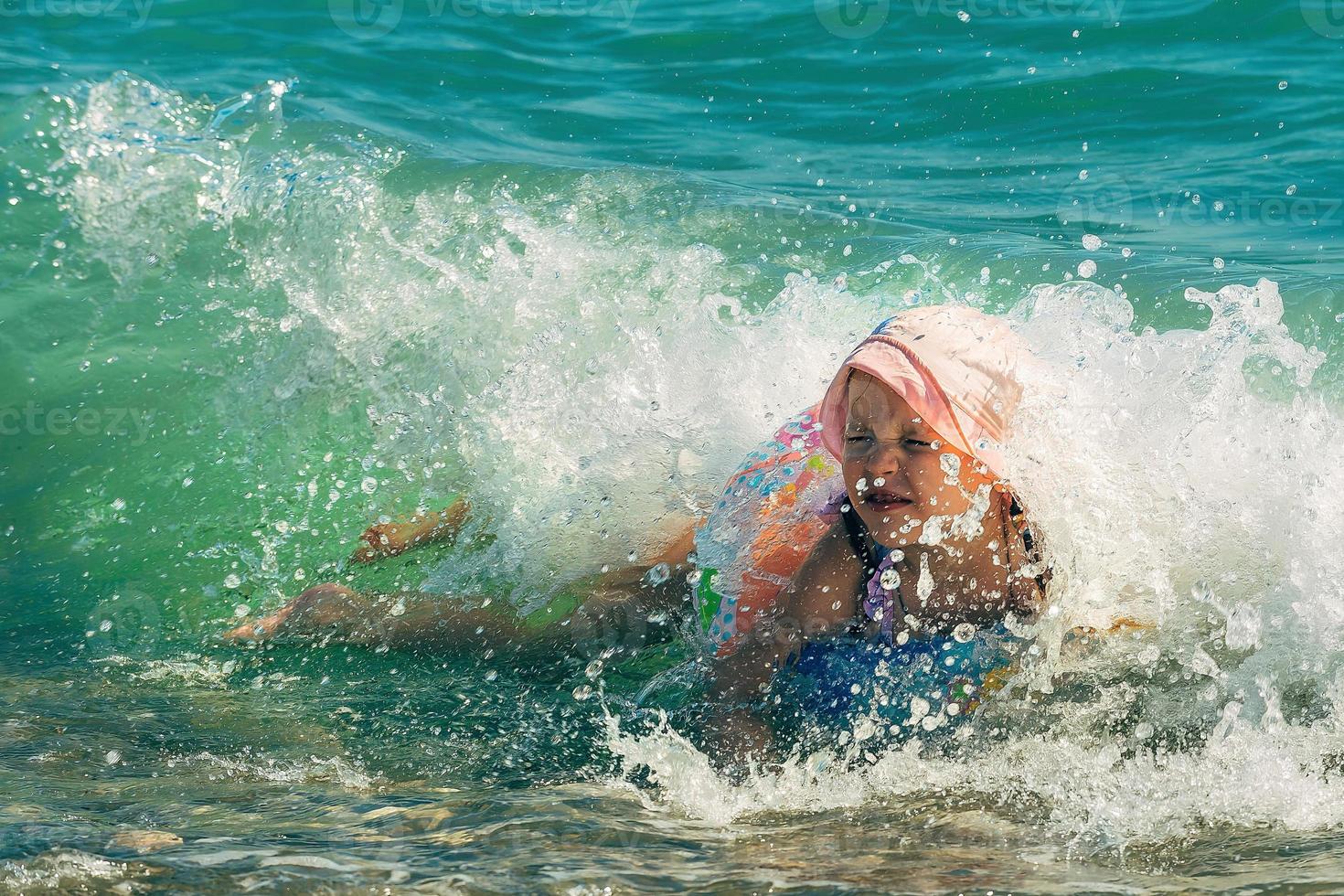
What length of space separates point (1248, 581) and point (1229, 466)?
14.8 inches

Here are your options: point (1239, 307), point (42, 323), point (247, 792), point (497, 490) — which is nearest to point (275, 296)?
point (42, 323)

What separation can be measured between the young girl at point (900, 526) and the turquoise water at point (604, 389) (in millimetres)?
214

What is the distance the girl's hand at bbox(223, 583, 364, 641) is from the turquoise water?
0.16m

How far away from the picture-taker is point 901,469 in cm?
351

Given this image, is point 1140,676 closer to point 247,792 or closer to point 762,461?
point 762,461

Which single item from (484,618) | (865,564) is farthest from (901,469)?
(484,618)

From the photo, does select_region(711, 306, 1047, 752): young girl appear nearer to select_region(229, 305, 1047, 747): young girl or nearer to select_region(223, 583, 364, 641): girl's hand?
select_region(229, 305, 1047, 747): young girl

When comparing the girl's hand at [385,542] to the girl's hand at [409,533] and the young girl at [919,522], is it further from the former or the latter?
the young girl at [919,522]

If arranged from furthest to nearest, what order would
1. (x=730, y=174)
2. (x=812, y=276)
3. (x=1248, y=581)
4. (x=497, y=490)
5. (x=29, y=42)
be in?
(x=29, y=42) → (x=730, y=174) → (x=812, y=276) → (x=497, y=490) → (x=1248, y=581)

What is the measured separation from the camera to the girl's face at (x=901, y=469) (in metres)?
3.50

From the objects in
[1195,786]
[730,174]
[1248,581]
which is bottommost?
[1195,786]

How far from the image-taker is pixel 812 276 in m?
6.08

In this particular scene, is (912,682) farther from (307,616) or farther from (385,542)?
(385,542)

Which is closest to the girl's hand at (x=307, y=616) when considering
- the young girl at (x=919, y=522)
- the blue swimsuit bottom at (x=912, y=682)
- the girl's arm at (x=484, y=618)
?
the girl's arm at (x=484, y=618)
